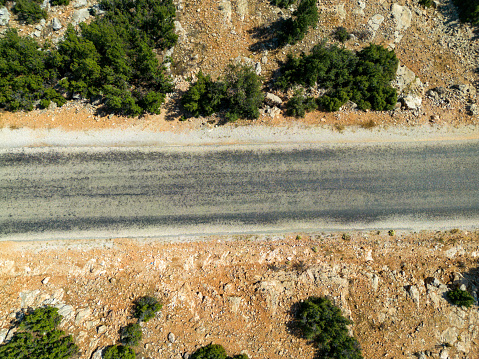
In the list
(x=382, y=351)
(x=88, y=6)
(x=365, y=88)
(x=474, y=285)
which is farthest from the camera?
(x=88, y=6)

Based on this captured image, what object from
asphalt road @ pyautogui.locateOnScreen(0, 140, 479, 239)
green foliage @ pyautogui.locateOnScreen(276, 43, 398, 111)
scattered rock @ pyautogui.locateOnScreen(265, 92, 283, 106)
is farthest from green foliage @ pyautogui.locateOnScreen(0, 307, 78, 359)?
green foliage @ pyautogui.locateOnScreen(276, 43, 398, 111)

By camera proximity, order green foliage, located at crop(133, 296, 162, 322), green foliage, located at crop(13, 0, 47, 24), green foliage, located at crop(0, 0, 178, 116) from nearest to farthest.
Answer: green foliage, located at crop(133, 296, 162, 322)
green foliage, located at crop(0, 0, 178, 116)
green foliage, located at crop(13, 0, 47, 24)

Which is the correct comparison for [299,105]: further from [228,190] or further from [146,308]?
[146,308]

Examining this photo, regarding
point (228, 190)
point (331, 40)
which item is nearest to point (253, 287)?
point (228, 190)

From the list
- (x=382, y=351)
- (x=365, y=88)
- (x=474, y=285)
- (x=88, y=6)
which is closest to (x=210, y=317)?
(x=382, y=351)

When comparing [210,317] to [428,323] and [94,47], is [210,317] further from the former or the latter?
[94,47]

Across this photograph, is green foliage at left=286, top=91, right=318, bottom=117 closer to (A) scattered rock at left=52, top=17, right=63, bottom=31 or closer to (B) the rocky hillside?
(B) the rocky hillside
